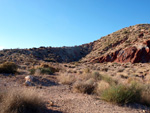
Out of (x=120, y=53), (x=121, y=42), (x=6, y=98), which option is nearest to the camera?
(x=6, y=98)

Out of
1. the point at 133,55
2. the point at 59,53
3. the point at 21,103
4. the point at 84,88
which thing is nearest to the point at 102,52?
the point at 133,55

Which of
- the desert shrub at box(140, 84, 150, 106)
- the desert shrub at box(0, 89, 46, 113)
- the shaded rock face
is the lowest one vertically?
the desert shrub at box(140, 84, 150, 106)

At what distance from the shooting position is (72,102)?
591cm

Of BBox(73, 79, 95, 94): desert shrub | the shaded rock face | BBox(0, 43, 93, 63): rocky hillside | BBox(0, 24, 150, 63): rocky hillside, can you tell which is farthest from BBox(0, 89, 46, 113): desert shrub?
BBox(0, 43, 93, 63): rocky hillside

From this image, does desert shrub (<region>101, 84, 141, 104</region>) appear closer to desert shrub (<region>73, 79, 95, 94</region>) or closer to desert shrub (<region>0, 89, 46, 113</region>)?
desert shrub (<region>73, 79, 95, 94</region>)

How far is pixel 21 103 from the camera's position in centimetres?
405

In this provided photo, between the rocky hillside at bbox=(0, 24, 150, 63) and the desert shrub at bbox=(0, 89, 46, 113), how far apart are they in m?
28.9

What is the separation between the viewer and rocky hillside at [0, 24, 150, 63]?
35.2 meters

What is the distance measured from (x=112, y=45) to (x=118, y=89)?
44119mm

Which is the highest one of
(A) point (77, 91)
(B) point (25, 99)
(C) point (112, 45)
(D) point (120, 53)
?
(C) point (112, 45)

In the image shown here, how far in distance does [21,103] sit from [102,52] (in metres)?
44.5

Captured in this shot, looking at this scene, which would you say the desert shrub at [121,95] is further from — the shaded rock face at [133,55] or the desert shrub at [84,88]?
the shaded rock face at [133,55]

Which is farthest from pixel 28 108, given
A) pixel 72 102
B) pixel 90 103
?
pixel 90 103

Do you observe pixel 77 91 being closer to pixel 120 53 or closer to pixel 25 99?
pixel 25 99
